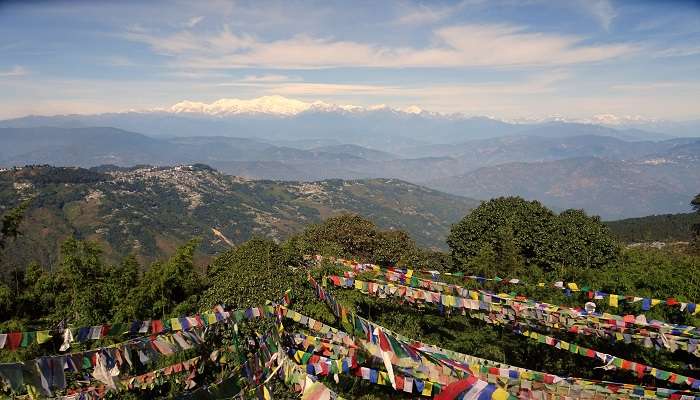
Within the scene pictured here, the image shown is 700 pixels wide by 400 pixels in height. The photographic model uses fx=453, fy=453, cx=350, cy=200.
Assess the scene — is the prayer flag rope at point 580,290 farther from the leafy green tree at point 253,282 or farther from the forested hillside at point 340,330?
the leafy green tree at point 253,282

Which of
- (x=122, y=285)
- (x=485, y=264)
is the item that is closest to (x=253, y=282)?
(x=122, y=285)

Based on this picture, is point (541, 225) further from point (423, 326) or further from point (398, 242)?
point (423, 326)

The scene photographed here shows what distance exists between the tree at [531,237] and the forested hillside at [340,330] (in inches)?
38.7

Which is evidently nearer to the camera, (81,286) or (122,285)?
(81,286)

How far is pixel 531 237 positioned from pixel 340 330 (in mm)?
21451

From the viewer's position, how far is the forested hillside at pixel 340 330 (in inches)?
331

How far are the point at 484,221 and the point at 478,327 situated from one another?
50.9ft

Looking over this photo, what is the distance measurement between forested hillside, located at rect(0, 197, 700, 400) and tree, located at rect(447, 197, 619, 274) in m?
0.98

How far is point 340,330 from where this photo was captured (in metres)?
11.4

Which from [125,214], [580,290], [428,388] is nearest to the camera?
[428,388]

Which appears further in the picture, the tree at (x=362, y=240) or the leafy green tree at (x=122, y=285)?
the tree at (x=362, y=240)

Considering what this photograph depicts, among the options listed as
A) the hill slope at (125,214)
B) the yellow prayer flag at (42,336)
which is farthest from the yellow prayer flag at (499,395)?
the hill slope at (125,214)

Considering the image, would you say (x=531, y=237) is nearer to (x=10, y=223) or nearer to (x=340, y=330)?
(x=340, y=330)

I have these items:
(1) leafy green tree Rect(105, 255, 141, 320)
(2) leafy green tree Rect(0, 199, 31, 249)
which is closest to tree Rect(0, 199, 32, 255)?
(2) leafy green tree Rect(0, 199, 31, 249)
